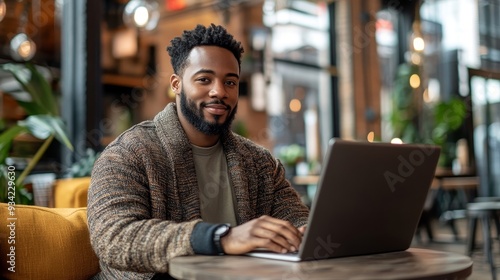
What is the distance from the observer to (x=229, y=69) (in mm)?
1926

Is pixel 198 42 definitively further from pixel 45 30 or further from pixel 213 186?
pixel 45 30

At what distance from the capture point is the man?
1556mm

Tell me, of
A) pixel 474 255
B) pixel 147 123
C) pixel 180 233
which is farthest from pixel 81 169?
pixel 474 255

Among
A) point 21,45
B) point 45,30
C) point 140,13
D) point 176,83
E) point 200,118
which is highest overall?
point 45,30

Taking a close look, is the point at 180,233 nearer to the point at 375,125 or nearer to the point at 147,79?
the point at 147,79

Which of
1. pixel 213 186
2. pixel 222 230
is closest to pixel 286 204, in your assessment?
pixel 213 186

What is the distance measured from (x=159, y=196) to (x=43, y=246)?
47 cm

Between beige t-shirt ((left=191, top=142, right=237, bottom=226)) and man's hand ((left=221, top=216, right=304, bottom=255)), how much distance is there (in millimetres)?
431

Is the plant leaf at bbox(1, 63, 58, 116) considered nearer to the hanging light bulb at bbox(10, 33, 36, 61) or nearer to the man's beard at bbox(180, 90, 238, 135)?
the man's beard at bbox(180, 90, 238, 135)

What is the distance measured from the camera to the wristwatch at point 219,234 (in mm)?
1549

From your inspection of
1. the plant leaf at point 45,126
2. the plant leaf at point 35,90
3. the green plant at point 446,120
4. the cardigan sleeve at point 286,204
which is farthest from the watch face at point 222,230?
the green plant at point 446,120

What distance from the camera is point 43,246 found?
6.52 feet

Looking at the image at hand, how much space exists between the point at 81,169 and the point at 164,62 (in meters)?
5.41

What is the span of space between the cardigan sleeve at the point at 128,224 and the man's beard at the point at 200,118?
0.24m
